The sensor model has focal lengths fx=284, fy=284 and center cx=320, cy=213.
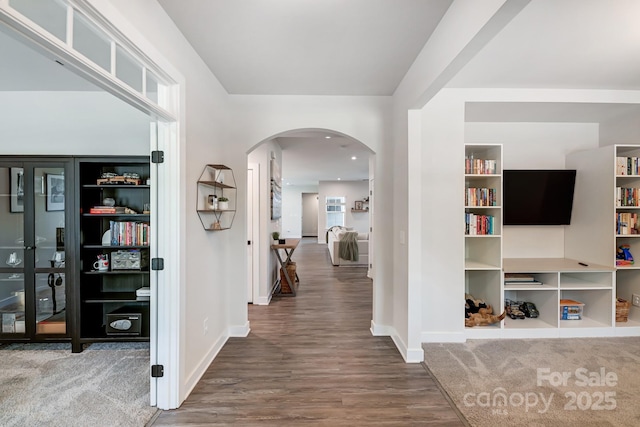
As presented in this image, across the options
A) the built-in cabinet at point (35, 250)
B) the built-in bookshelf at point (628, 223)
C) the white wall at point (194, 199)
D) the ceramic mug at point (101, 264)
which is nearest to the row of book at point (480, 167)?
the built-in bookshelf at point (628, 223)

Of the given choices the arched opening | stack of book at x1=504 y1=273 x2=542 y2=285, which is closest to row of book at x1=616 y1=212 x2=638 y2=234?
stack of book at x1=504 y1=273 x2=542 y2=285

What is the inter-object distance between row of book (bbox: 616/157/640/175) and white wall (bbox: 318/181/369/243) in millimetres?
8685

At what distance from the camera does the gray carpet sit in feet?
6.29

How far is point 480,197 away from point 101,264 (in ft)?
13.3

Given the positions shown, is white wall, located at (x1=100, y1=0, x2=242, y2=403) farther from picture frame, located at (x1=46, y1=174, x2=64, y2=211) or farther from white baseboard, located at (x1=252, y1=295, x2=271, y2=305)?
picture frame, located at (x1=46, y1=174, x2=64, y2=211)

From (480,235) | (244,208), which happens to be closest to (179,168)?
(244,208)

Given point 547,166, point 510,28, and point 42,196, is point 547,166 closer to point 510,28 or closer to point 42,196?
point 510,28

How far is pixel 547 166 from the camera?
3625 millimetres

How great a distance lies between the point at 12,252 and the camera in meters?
2.82

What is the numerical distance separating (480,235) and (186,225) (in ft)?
9.42

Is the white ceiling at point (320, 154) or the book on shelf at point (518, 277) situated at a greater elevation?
the white ceiling at point (320, 154)

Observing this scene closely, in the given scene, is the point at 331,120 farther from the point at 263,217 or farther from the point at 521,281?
the point at 521,281

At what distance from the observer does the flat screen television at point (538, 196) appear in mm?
3344

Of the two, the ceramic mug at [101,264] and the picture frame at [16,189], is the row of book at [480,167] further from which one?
the picture frame at [16,189]
